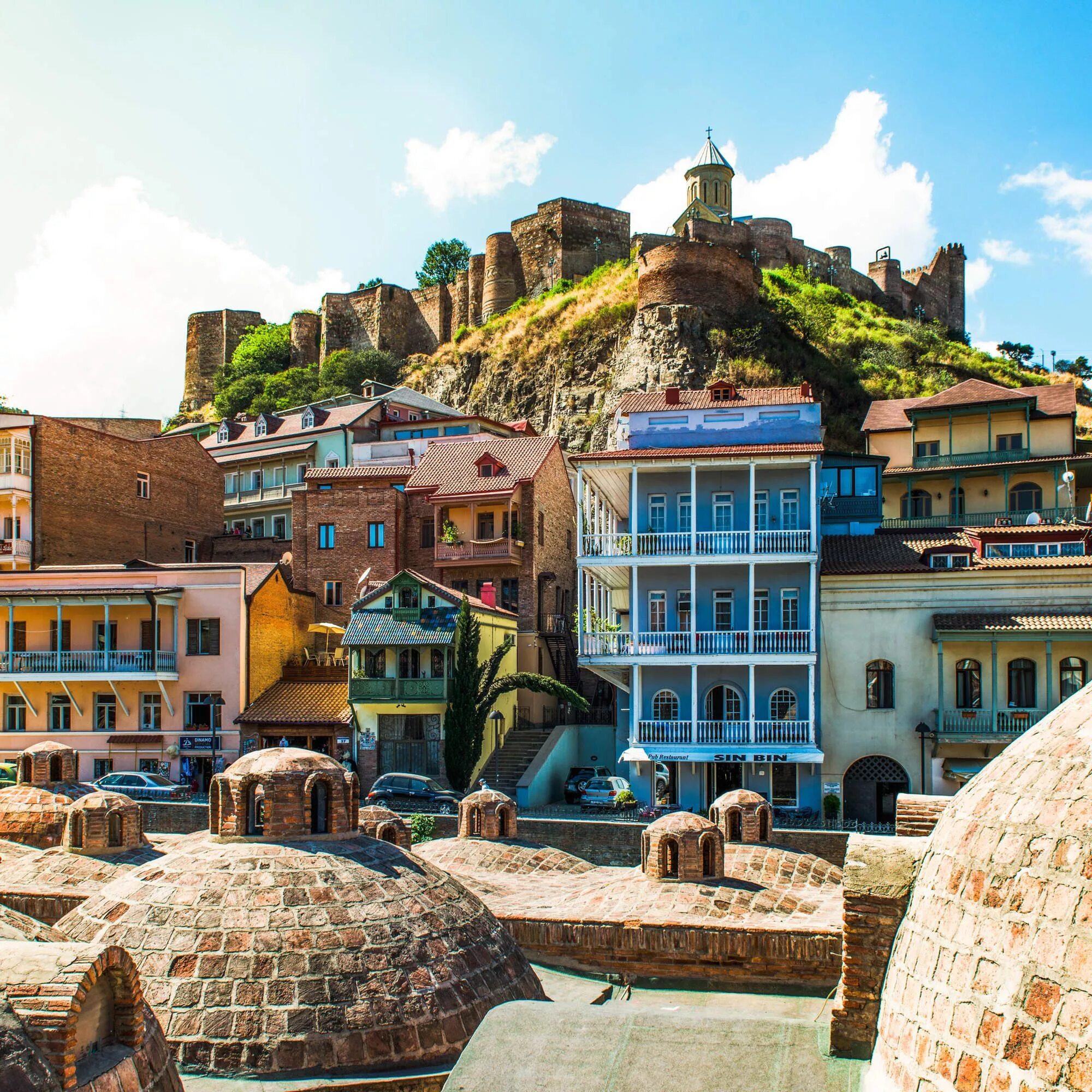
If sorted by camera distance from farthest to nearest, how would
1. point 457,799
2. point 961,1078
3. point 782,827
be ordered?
point 457,799, point 782,827, point 961,1078

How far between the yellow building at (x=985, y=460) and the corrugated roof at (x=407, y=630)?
57.6 feet

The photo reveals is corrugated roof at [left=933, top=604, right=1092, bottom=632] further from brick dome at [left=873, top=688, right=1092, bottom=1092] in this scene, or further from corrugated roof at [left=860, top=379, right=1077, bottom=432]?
brick dome at [left=873, top=688, right=1092, bottom=1092]

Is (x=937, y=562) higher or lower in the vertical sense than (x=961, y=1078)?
higher

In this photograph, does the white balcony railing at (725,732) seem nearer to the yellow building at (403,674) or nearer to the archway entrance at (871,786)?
the archway entrance at (871,786)

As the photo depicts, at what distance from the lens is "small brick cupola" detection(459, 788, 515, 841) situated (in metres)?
27.4

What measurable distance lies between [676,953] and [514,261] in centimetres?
7097

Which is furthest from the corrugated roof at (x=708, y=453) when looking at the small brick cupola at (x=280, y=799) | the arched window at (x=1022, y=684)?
the small brick cupola at (x=280, y=799)

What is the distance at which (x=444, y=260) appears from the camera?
330 feet

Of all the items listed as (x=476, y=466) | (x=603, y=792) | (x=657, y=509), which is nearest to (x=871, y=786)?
(x=603, y=792)

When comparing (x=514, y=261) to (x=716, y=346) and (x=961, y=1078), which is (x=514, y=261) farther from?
(x=961, y=1078)

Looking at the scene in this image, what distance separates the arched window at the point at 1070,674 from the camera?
34.5 metres

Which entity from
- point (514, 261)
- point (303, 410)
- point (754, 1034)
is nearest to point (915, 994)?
point (754, 1034)

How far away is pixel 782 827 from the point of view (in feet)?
92.7

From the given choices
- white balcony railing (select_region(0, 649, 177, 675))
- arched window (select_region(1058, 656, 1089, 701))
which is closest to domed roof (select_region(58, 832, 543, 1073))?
arched window (select_region(1058, 656, 1089, 701))
